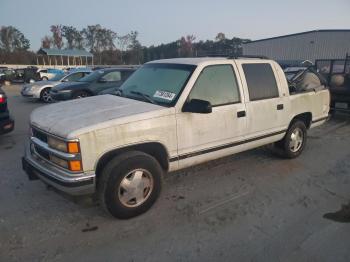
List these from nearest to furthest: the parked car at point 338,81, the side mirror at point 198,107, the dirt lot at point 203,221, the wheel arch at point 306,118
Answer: the dirt lot at point 203,221 < the side mirror at point 198,107 < the wheel arch at point 306,118 < the parked car at point 338,81

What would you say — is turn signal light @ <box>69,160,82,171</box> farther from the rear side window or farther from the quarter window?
the rear side window

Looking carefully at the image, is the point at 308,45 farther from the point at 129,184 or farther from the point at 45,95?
the point at 129,184

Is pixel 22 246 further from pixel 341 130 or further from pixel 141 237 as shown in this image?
pixel 341 130

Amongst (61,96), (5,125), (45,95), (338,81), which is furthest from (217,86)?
(45,95)

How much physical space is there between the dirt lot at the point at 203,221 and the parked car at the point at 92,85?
5859 mm

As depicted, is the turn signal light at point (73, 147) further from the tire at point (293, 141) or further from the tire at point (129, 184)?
the tire at point (293, 141)

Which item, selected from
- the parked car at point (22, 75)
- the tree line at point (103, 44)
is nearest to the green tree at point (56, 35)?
the tree line at point (103, 44)

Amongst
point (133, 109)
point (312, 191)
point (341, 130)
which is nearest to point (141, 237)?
point (133, 109)

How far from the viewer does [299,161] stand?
17.4 feet

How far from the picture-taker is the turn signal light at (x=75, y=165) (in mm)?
2912

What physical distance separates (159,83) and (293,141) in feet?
9.17

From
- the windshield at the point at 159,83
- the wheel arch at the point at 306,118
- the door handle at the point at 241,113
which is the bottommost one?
the wheel arch at the point at 306,118

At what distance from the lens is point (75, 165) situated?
9.58 ft

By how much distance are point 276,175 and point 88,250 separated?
3066 millimetres
